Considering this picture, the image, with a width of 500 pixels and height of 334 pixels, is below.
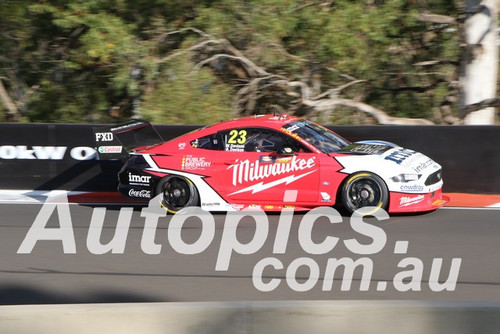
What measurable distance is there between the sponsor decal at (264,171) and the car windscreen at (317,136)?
32 cm

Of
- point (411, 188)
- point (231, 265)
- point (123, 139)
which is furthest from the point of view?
point (123, 139)

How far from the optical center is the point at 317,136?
10461 millimetres

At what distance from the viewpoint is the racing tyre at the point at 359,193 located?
9836 mm

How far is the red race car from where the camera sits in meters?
9.81

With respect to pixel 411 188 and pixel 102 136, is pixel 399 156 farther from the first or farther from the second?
pixel 102 136

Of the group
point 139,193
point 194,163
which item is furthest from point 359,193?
point 139,193

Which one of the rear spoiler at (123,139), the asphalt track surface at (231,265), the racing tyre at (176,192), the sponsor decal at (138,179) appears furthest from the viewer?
the rear spoiler at (123,139)

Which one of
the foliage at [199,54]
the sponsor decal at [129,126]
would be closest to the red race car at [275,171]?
the sponsor decal at [129,126]

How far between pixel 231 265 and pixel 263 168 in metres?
2.55

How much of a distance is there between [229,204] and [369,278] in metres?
3.44

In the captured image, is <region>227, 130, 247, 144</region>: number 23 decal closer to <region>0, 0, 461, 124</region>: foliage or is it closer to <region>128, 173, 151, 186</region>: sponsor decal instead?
<region>128, 173, 151, 186</region>: sponsor decal

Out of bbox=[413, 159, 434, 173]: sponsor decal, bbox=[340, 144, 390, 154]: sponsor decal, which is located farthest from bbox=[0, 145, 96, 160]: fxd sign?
bbox=[413, 159, 434, 173]: sponsor decal

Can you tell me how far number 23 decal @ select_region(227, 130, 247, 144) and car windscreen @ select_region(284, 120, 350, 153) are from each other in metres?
0.58

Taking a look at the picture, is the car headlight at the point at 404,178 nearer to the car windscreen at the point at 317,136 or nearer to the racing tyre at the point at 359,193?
the racing tyre at the point at 359,193
